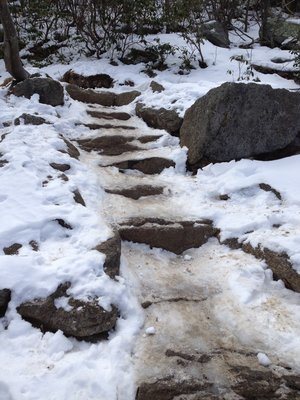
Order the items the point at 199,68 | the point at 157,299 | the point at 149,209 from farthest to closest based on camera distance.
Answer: the point at 199,68 → the point at 149,209 → the point at 157,299

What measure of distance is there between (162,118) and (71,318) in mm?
4604

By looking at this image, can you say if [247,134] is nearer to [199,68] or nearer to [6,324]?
[6,324]

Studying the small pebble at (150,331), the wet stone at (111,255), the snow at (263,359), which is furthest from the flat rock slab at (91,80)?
the snow at (263,359)

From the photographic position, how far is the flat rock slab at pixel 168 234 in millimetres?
4195

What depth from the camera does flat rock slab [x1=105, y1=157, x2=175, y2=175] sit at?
579cm

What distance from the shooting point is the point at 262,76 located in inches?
359

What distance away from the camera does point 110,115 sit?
297 inches

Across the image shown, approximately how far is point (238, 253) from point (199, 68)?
7.23 metres

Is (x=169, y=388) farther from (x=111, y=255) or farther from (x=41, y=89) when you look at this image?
(x=41, y=89)

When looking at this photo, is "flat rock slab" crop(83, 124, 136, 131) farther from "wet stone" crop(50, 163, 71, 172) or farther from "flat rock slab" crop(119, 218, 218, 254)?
"flat rock slab" crop(119, 218, 218, 254)

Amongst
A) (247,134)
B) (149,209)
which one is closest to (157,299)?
(149,209)

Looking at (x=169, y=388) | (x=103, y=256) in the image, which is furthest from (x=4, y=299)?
(x=169, y=388)

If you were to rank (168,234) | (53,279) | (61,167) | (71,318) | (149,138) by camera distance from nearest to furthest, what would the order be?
(71,318) → (53,279) → (168,234) → (61,167) → (149,138)

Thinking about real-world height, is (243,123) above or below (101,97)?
above
